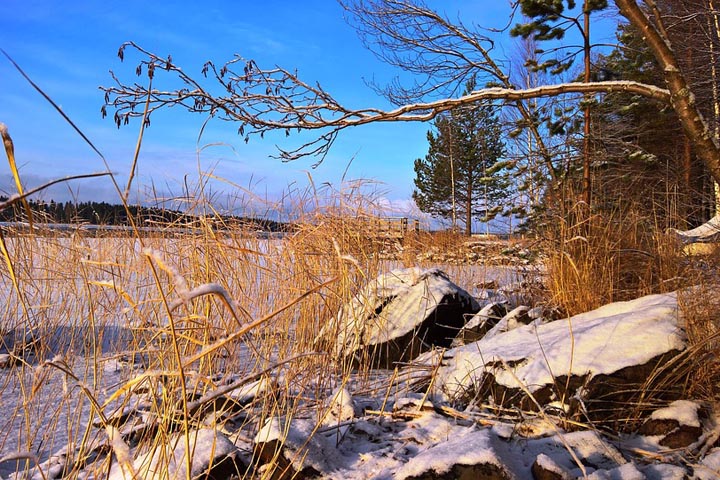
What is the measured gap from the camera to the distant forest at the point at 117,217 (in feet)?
10.3

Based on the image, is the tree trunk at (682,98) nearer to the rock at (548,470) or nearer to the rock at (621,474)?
the rock at (621,474)

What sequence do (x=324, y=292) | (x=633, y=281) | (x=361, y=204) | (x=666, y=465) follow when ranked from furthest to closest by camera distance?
(x=633, y=281) → (x=361, y=204) → (x=324, y=292) → (x=666, y=465)

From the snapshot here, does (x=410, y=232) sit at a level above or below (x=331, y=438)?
above

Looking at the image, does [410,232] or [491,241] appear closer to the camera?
[410,232]

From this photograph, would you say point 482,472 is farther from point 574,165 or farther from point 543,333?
point 574,165

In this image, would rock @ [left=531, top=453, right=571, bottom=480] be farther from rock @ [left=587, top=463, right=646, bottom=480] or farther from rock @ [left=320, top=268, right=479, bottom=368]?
rock @ [left=320, top=268, right=479, bottom=368]

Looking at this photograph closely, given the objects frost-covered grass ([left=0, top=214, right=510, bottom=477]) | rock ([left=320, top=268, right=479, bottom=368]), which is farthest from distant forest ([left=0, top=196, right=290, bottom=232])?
rock ([left=320, top=268, right=479, bottom=368])

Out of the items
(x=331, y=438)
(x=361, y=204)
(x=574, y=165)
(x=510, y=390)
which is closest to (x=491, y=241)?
(x=574, y=165)

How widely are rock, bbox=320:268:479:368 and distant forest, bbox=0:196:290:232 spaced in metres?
0.89

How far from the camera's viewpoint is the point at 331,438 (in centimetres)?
165

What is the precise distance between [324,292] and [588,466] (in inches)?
60.9

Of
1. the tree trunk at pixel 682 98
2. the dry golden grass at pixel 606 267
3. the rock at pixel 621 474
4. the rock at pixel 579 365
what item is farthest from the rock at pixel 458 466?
the tree trunk at pixel 682 98

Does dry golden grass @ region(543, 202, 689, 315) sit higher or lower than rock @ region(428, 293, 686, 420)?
higher

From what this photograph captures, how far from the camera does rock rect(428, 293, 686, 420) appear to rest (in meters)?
1.91
